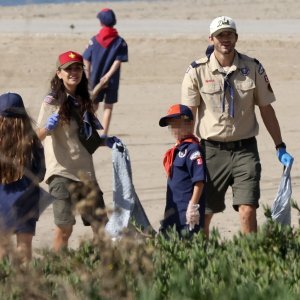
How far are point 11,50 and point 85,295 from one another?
18.3 m

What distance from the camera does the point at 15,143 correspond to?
26.1ft

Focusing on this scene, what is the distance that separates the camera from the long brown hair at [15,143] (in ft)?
25.8

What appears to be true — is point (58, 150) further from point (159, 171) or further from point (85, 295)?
point (159, 171)

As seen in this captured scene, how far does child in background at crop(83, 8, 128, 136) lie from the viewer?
1402 cm

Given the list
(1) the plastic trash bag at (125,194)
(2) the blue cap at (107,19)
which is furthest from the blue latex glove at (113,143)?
(2) the blue cap at (107,19)

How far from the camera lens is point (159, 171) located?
12914 mm

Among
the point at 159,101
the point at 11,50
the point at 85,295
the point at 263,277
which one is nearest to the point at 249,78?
the point at 263,277

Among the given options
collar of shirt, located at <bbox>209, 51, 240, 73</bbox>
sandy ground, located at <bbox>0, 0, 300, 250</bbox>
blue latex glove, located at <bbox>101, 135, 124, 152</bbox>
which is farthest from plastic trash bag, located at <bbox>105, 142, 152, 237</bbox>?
collar of shirt, located at <bbox>209, 51, 240, 73</bbox>

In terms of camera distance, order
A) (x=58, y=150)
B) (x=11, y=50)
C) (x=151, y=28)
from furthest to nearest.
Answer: (x=151, y=28) < (x=11, y=50) < (x=58, y=150)

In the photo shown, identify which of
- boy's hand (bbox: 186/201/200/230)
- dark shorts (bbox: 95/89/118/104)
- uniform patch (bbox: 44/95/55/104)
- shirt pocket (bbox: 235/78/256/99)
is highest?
dark shorts (bbox: 95/89/118/104)

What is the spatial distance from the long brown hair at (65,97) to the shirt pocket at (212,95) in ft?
2.49

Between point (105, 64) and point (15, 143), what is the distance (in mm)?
6177

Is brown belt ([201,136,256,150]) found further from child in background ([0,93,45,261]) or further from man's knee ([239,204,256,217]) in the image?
child in background ([0,93,45,261])

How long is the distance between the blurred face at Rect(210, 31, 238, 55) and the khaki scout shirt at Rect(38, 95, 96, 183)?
109 centimetres
